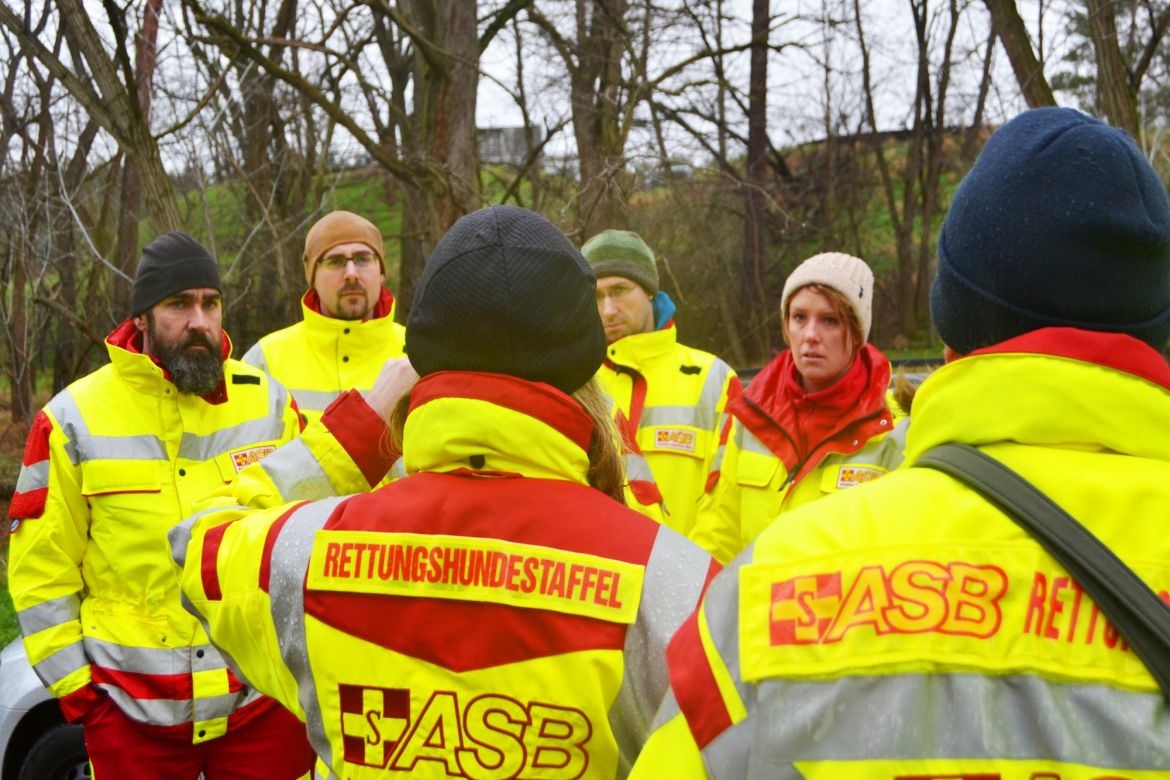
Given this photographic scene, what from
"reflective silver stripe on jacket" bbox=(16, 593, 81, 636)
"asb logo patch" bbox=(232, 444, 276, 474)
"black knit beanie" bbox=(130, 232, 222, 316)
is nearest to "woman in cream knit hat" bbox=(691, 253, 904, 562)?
"asb logo patch" bbox=(232, 444, 276, 474)

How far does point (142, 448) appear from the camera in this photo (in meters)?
3.59

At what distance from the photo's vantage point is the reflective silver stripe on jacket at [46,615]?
11.3 feet

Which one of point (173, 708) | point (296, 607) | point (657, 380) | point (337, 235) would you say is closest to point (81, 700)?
point (173, 708)

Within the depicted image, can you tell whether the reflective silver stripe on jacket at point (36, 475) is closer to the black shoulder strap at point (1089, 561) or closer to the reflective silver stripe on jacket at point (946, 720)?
the reflective silver stripe on jacket at point (946, 720)

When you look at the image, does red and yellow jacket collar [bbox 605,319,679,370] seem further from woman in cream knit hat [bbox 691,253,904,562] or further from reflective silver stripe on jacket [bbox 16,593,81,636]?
reflective silver stripe on jacket [bbox 16,593,81,636]

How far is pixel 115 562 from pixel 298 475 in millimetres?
1755

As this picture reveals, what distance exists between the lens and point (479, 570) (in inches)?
68.1

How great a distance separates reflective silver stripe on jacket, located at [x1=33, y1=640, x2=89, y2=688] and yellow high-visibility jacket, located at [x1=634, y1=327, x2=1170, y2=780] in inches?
113

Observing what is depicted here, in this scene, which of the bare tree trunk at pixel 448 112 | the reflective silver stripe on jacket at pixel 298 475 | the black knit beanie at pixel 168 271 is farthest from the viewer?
the bare tree trunk at pixel 448 112

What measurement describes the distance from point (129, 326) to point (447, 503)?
2.53 m

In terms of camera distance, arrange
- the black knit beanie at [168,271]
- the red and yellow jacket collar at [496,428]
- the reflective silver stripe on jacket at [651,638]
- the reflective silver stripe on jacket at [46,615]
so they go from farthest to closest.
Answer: the black knit beanie at [168,271] → the reflective silver stripe on jacket at [46,615] → the red and yellow jacket collar at [496,428] → the reflective silver stripe on jacket at [651,638]

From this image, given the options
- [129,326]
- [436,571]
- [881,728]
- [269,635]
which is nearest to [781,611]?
[881,728]

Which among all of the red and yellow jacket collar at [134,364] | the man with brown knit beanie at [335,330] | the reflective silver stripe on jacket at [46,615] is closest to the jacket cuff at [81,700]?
the reflective silver stripe on jacket at [46,615]

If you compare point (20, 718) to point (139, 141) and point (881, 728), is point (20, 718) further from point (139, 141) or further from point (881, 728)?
point (881, 728)
